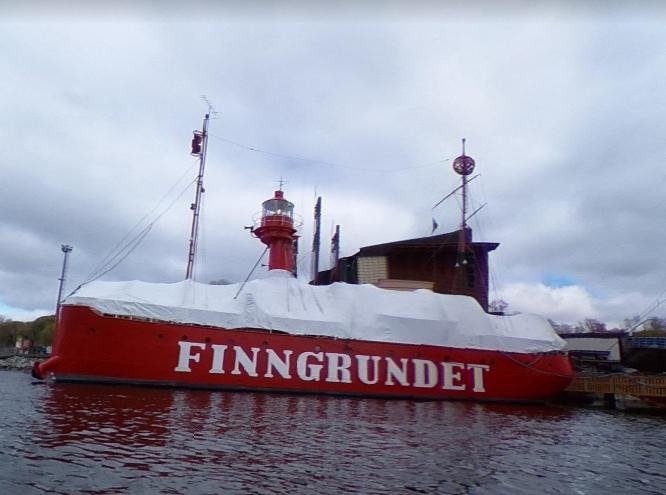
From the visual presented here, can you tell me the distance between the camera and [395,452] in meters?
10.0

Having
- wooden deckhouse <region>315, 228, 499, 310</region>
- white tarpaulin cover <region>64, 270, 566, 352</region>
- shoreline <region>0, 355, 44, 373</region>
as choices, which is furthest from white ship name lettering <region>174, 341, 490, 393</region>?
shoreline <region>0, 355, 44, 373</region>

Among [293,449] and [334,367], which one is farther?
[334,367]

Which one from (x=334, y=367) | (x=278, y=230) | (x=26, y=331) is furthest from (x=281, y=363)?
(x=26, y=331)

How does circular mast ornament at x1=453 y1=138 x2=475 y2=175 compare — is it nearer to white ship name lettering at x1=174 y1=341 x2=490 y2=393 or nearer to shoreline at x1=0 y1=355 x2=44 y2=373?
white ship name lettering at x1=174 y1=341 x2=490 y2=393

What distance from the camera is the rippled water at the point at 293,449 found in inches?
293

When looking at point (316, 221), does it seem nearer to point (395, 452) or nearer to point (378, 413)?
point (378, 413)

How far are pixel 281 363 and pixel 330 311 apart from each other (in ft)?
10.4

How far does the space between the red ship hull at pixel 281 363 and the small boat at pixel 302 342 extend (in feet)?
0.13

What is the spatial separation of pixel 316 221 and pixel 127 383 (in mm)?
23054

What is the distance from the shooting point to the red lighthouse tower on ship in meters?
27.5

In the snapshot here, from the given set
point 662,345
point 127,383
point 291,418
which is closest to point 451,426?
point 291,418

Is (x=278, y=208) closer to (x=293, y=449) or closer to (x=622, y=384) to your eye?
(x=622, y=384)

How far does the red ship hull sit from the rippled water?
7.40 ft

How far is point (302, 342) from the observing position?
67.1 ft
